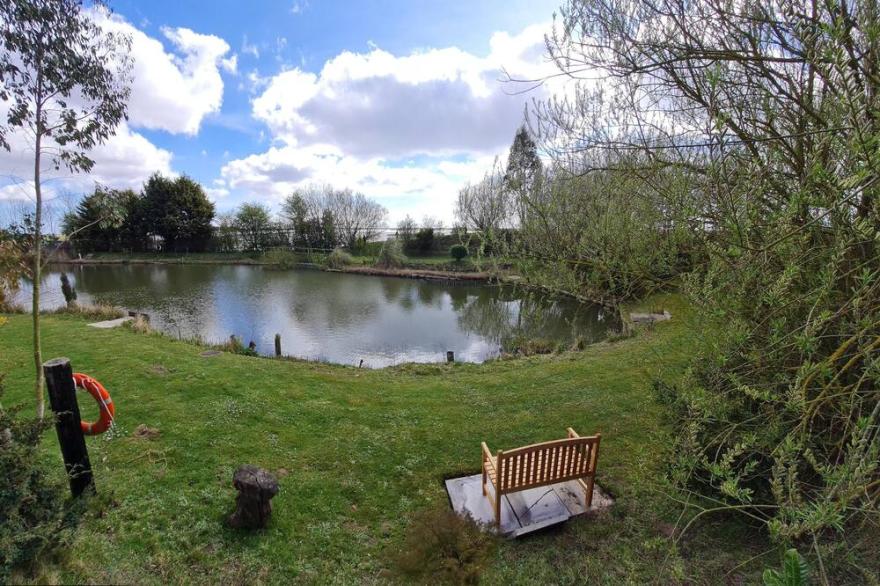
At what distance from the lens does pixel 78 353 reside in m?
7.43

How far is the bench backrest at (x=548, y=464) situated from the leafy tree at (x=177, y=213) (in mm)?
39383

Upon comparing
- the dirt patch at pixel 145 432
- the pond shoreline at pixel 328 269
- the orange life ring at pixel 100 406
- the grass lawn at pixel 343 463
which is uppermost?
the pond shoreline at pixel 328 269

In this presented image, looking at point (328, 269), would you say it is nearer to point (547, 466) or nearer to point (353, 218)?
point (353, 218)

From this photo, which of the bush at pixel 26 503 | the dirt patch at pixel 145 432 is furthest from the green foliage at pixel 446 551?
the dirt patch at pixel 145 432

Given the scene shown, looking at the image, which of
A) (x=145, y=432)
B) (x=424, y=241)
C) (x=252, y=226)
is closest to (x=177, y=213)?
(x=252, y=226)

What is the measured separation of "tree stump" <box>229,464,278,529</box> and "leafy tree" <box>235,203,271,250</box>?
119 ft

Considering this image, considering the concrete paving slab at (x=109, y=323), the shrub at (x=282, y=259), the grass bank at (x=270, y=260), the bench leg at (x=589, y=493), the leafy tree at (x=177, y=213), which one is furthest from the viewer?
the leafy tree at (x=177, y=213)

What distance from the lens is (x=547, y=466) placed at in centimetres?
338

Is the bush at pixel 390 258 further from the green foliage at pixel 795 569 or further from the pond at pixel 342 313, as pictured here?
the green foliage at pixel 795 569

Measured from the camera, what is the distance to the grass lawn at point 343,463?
2.73 meters

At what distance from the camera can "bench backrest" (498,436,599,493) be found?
3262 mm

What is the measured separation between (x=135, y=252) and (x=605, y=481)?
42.6 meters

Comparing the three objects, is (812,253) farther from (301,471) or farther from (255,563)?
(301,471)

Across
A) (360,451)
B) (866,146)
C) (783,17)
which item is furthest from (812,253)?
(360,451)
